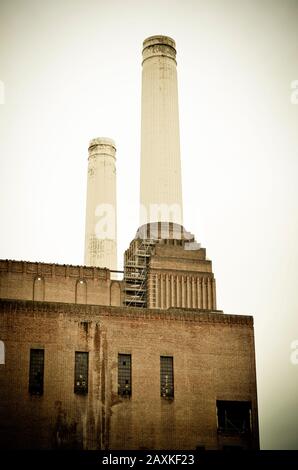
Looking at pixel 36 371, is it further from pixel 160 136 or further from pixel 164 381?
pixel 160 136

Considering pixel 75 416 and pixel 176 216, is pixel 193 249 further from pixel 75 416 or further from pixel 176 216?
pixel 75 416

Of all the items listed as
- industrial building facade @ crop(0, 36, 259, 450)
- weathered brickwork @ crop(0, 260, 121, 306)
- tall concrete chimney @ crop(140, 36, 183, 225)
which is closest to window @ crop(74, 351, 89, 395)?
industrial building facade @ crop(0, 36, 259, 450)

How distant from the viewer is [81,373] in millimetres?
35500

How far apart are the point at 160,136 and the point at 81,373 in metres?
22.6

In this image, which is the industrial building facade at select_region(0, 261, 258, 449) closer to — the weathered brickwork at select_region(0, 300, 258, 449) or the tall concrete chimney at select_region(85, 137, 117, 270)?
the weathered brickwork at select_region(0, 300, 258, 449)

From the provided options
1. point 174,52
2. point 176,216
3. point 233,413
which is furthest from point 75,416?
point 174,52

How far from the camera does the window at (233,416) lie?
36.8m

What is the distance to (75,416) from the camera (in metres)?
34.6

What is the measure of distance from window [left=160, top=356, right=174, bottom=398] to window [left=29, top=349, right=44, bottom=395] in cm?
576

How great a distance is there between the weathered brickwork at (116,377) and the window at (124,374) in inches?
9.1

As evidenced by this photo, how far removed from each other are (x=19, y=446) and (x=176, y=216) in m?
22.0

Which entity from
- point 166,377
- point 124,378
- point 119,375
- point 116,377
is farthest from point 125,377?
point 166,377

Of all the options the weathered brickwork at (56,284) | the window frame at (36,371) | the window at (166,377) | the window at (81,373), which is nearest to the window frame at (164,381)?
the window at (166,377)

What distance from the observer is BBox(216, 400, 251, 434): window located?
36.8 meters
